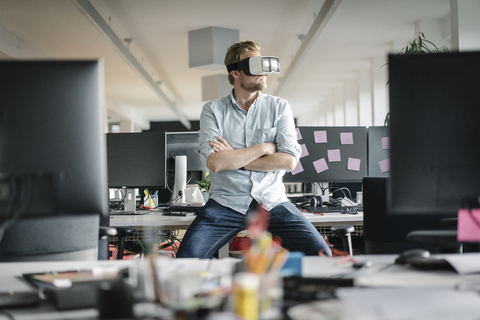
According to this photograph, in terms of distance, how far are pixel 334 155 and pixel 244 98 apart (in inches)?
36.4

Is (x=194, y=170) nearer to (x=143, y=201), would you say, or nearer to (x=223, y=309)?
(x=143, y=201)

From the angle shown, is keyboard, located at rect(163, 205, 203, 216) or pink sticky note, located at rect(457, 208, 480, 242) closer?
pink sticky note, located at rect(457, 208, 480, 242)

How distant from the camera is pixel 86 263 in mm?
1169

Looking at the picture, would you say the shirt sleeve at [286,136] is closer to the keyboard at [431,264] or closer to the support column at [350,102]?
the keyboard at [431,264]

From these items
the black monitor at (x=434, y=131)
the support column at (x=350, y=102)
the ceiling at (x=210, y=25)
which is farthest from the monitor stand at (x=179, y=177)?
the support column at (x=350, y=102)

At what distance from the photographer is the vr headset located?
6.20 feet

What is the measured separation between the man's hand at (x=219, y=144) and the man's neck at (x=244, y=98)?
8.8 inches

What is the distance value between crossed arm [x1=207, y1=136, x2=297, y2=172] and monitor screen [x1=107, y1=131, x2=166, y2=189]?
2.54 ft

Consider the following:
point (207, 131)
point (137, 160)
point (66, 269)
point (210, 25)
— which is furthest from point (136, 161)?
point (210, 25)

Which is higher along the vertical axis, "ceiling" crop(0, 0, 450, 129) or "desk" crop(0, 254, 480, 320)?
→ "ceiling" crop(0, 0, 450, 129)

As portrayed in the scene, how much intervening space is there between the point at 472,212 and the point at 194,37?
563cm

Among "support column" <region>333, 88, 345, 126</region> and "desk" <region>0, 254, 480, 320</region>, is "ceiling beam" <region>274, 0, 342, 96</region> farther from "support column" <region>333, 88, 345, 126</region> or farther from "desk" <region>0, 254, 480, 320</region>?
"desk" <region>0, 254, 480, 320</region>

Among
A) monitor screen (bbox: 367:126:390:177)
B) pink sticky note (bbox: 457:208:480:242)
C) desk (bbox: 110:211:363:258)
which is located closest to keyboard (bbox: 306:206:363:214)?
desk (bbox: 110:211:363:258)

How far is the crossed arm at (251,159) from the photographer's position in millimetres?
1888
